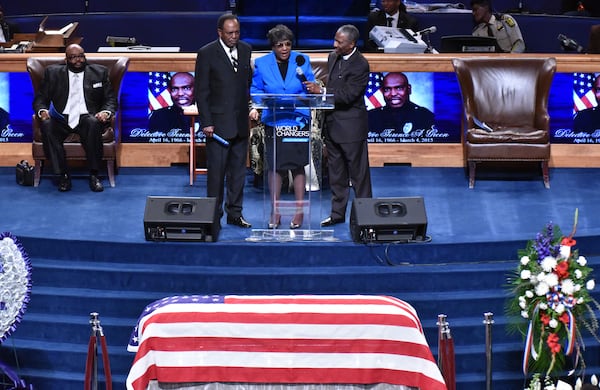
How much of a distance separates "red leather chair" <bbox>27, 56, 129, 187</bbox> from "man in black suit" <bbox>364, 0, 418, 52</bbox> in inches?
115

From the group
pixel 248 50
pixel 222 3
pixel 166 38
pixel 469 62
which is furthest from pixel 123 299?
pixel 222 3

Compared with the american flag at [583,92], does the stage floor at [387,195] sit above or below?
below

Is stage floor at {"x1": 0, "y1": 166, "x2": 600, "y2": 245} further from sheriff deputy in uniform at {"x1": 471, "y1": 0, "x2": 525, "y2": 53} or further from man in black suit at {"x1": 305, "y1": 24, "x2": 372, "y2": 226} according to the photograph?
sheriff deputy in uniform at {"x1": 471, "y1": 0, "x2": 525, "y2": 53}

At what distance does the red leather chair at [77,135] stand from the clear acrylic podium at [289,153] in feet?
7.65

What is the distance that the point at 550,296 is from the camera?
300 inches

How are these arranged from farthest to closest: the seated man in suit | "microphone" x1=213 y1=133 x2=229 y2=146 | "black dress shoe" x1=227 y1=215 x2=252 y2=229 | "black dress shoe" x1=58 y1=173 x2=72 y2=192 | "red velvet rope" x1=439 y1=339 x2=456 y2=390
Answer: the seated man in suit < "black dress shoe" x1=58 y1=173 x2=72 y2=192 < "black dress shoe" x1=227 y1=215 x2=252 y2=229 < "microphone" x1=213 y1=133 x2=229 y2=146 < "red velvet rope" x1=439 y1=339 x2=456 y2=390

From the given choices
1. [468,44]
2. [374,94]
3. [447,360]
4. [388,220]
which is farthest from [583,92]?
[447,360]

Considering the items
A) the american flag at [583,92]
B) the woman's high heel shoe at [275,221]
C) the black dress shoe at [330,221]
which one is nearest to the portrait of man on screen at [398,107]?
the american flag at [583,92]

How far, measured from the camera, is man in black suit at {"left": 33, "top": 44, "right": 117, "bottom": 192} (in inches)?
434

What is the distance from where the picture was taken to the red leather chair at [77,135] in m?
11.2

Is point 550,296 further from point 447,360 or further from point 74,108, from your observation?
point 74,108

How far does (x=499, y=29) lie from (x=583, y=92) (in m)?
1.75

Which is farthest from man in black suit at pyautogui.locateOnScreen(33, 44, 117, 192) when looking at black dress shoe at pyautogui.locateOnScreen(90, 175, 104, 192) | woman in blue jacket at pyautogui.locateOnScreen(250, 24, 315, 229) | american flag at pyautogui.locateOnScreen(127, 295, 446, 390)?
american flag at pyautogui.locateOnScreen(127, 295, 446, 390)

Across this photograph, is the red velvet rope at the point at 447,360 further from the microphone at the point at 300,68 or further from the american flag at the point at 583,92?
the american flag at the point at 583,92
